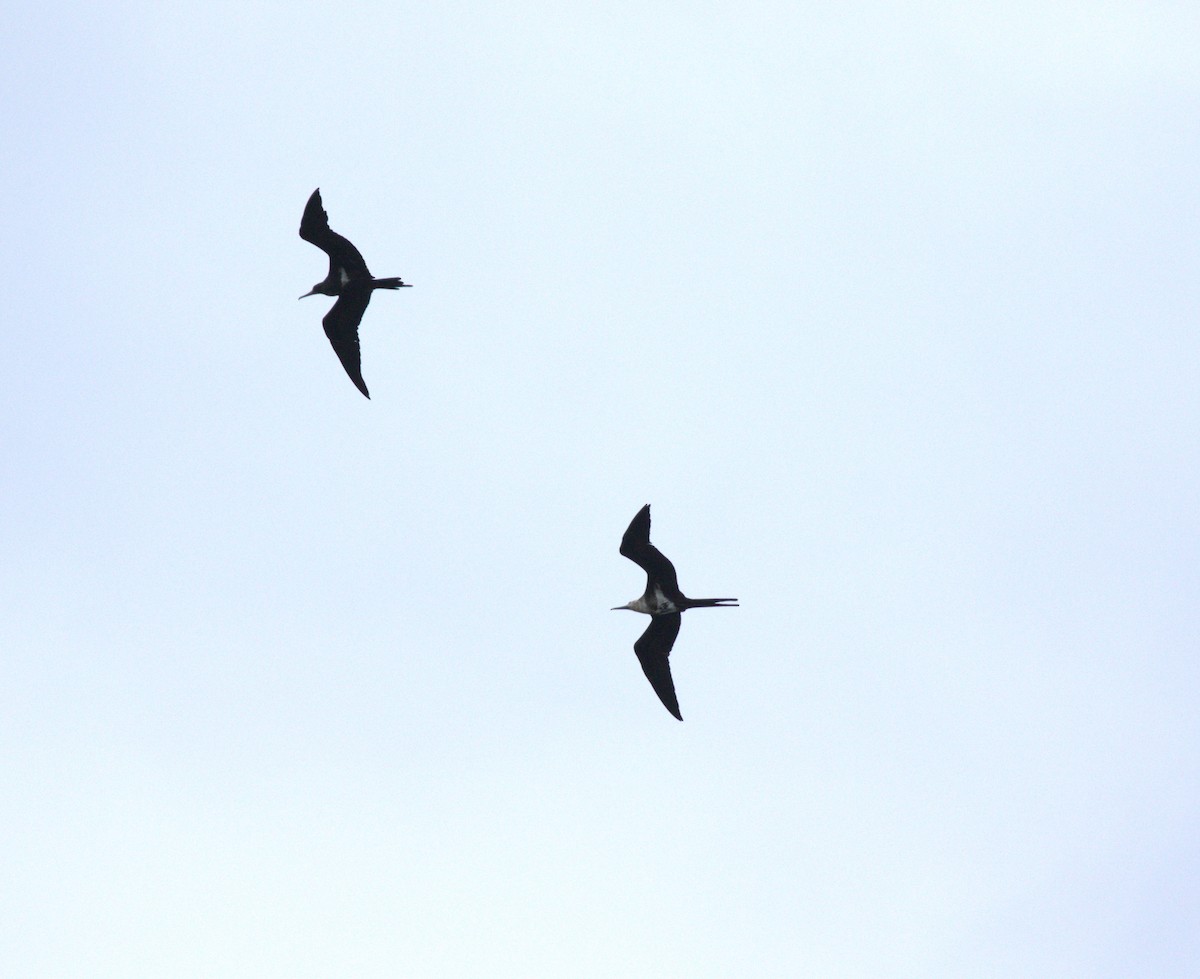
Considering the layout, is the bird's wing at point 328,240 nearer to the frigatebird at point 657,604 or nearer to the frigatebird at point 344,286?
the frigatebird at point 344,286

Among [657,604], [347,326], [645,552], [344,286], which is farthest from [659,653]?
[344,286]

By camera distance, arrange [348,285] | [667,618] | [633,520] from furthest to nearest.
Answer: [348,285]
[667,618]
[633,520]

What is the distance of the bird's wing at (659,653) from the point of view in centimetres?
3038

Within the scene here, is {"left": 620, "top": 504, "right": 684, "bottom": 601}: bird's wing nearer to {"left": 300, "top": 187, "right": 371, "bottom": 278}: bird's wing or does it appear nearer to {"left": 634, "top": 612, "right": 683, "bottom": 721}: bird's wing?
{"left": 634, "top": 612, "right": 683, "bottom": 721}: bird's wing

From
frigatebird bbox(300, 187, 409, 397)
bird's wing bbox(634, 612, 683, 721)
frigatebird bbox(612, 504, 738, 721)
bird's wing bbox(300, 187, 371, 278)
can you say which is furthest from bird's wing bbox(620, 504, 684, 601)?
bird's wing bbox(300, 187, 371, 278)

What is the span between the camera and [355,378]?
1291 inches

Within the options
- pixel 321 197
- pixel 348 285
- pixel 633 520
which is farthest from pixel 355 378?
pixel 633 520

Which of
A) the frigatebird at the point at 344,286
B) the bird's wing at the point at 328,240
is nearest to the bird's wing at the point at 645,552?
the frigatebird at the point at 344,286

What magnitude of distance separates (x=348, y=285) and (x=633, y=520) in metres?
8.51

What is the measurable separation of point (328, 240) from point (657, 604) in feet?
31.8

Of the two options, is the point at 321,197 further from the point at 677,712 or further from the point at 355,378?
the point at 677,712

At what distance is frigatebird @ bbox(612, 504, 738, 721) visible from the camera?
92.8ft

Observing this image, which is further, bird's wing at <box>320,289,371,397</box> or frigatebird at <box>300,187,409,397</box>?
bird's wing at <box>320,289,371,397</box>

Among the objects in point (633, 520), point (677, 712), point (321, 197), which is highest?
point (321, 197)
